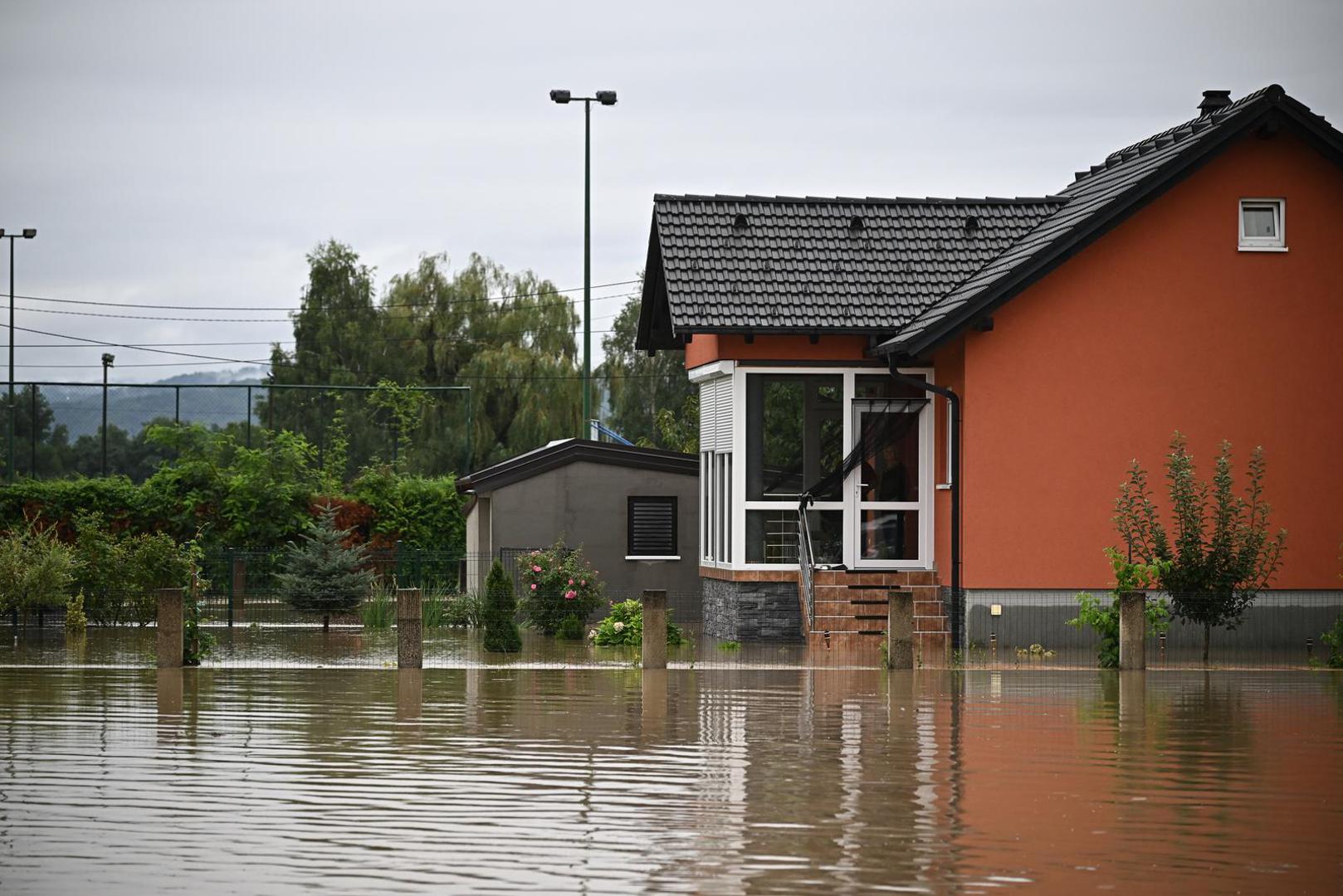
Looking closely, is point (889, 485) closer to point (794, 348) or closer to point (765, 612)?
point (794, 348)

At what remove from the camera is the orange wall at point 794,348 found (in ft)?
91.0

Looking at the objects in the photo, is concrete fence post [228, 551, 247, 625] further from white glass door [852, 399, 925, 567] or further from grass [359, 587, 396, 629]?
white glass door [852, 399, 925, 567]

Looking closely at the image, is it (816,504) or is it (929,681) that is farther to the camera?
(816,504)

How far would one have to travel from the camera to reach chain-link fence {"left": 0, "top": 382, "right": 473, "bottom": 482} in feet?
147

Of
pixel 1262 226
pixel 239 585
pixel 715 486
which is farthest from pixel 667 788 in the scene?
pixel 239 585

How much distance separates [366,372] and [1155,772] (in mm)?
55501

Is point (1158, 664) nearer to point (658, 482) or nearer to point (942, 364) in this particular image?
point (942, 364)

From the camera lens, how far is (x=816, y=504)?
2781 centimetres

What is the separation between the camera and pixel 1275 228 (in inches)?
1031

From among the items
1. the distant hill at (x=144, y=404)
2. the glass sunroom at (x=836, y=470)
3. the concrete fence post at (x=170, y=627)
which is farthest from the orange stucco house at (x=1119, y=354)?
the distant hill at (x=144, y=404)

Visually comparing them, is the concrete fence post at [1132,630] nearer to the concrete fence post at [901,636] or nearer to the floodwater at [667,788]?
the floodwater at [667,788]

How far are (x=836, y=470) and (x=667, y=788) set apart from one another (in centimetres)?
1589

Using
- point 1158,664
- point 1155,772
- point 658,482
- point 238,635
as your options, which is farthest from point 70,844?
point 658,482

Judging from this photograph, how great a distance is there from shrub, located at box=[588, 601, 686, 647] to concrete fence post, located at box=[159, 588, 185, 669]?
693cm
